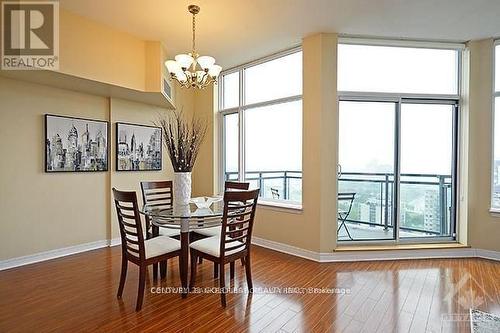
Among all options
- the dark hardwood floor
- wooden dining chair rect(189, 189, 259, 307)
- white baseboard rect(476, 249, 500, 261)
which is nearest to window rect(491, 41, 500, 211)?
white baseboard rect(476, 249, 500, 261)

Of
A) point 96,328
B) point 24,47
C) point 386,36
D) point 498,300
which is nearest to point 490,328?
point 498,300

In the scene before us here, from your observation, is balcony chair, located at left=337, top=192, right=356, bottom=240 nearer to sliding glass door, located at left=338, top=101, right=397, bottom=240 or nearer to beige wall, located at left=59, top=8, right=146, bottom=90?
sliding glass door, located at left=338, top=101, right=397, bottom=240

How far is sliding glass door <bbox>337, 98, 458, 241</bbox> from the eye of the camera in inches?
163

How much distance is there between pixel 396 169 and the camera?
4.16 m

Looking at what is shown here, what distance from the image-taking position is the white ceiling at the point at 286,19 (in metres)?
3.15

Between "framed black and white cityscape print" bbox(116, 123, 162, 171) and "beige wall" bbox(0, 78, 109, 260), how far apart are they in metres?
0.44

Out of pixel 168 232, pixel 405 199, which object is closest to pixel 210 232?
pixel 168 232

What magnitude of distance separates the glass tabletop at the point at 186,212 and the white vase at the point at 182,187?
68 mm

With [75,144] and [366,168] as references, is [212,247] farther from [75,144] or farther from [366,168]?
[75,144]

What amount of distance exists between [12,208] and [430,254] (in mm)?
5474

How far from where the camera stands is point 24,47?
10.0 ft

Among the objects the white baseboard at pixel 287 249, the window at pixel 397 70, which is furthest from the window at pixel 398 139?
the white baseboard at pixel 287 249

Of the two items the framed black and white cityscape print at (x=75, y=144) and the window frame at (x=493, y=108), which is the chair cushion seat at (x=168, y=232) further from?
the window frame at (x=493, y=108)

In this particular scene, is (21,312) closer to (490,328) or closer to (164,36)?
(164,36)
